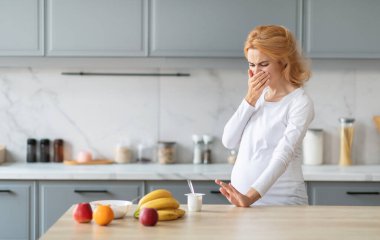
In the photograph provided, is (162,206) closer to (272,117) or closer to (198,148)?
(272,117)

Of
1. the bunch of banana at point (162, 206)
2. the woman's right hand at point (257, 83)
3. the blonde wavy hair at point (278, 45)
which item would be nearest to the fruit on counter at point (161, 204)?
the bunch of banana at point (162, 206)

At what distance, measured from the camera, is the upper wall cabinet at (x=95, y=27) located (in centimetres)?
422

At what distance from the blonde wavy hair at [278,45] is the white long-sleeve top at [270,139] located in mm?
103

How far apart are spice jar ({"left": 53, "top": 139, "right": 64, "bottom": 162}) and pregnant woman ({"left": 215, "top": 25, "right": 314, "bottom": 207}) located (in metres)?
1.84

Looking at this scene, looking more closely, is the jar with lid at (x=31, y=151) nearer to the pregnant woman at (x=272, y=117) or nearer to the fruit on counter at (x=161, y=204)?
the pregnant woman at (x=272, y=117)

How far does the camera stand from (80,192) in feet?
13.0

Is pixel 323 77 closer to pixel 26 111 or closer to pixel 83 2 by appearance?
pixel 83 2

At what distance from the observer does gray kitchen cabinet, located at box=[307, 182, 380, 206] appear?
13.1 ft

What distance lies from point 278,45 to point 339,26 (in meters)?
1.50

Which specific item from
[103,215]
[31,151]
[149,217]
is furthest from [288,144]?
[31,151]

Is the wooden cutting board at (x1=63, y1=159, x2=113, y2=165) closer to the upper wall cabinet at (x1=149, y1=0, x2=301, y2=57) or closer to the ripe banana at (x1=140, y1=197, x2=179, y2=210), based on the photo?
the upper wall cabinet at (x1=149, y1=0, x2=301, y2=57)

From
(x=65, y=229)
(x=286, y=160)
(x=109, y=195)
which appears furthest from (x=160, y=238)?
(x=109, y=195)

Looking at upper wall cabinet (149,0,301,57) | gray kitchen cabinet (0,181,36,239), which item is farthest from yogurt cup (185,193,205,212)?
upper wall cabinet (149,0,301,57)

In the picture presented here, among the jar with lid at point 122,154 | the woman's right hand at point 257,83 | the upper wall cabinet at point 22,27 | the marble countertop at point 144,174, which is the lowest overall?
the marble countertop at point 144,174
